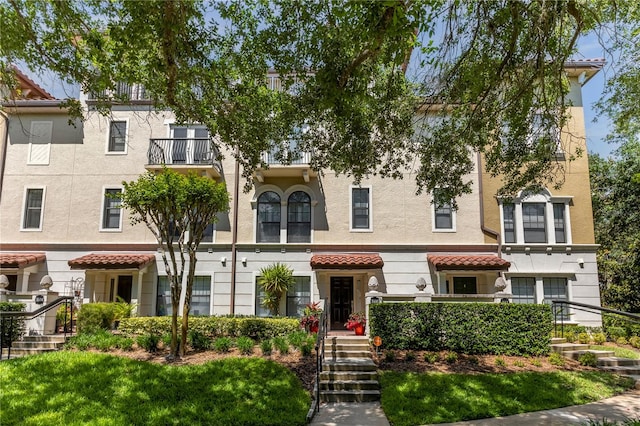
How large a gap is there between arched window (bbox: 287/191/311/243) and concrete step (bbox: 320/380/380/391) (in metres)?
8.09

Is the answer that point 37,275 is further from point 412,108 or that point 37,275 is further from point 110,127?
point 412,108

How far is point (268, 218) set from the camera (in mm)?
17078

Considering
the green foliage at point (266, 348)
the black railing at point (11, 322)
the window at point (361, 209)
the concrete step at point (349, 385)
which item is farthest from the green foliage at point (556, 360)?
the black railing at point (11, 322)

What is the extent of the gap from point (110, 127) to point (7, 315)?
29.3ft

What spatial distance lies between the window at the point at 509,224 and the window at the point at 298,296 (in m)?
7.87

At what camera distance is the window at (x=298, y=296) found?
16203 mm

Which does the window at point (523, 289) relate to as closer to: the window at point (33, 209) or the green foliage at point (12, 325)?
the green foliage at point (12, 325)

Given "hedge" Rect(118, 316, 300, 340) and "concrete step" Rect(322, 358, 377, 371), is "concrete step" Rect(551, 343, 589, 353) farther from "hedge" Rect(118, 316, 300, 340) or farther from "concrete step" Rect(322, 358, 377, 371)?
"hedge" Rect(118, 316, 300, 340)

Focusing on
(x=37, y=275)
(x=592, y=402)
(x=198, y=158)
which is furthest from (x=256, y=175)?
(x=592, y=402)

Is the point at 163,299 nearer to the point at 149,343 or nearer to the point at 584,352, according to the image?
the point at 149,343

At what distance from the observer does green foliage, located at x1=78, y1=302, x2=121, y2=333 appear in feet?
42.5

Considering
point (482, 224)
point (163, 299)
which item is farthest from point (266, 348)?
point (482, 224)

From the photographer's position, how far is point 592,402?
852 centimetres

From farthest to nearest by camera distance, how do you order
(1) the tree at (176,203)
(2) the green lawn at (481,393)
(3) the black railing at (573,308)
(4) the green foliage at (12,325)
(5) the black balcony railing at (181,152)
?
(5) the black balcony railing at (181,152) < (4) the green foliage at (12,325) < (3) the black railing at (573,308) < (1) the tree at (176,203) < (2) the green lawn at (481,393)
